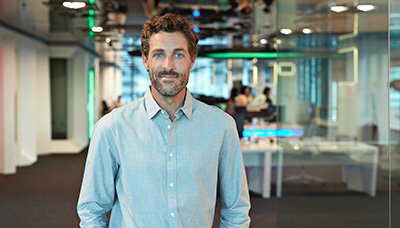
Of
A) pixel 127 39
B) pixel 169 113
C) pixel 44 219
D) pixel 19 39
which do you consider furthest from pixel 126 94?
pixel 169 113

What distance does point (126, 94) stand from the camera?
1177cm

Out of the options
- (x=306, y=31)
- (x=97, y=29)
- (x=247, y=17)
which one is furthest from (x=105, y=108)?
(x=306, y=31)

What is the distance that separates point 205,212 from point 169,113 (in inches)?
14.8

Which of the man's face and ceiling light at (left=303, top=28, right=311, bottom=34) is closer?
the man's face

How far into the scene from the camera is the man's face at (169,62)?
68.4 inches

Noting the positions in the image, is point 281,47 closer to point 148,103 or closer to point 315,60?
point 315,60

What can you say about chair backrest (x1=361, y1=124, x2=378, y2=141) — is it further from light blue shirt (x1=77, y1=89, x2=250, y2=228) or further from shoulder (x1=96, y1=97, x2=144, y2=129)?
shoulder (x1=96, y1=97, x2=144, y2=129)

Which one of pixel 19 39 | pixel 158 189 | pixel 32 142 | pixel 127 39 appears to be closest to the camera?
pixel 158 189

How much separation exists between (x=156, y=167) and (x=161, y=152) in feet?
0.18

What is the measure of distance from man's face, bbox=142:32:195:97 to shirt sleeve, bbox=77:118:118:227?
10.2 inches

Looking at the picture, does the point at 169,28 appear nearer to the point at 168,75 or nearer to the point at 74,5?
the point at 168,75

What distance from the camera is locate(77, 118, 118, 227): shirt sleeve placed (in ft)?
5.93

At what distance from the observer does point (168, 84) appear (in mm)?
1745

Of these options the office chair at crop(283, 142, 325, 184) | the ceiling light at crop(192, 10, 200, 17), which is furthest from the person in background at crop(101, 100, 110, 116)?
the office chair at crop(283, 142, 325, 184)
